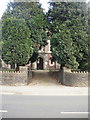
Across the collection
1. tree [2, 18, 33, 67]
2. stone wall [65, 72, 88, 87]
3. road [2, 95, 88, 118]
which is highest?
tree [2, 18, 33, 67]

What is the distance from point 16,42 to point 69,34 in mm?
4132

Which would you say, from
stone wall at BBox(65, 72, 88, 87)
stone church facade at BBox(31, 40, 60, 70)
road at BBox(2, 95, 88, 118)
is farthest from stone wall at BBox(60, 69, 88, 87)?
stone church facade at BBox(31, 40, 60, 70)

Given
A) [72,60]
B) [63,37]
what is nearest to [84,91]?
[72,60]

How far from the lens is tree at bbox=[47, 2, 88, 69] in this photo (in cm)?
1945

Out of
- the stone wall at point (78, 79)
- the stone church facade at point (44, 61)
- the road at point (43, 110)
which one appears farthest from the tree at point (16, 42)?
the stone church facade at point (44, 61)

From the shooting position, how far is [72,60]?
1936 centimetres

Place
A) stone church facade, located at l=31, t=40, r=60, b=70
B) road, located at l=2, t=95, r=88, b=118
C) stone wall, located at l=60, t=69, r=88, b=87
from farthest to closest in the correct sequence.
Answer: stone church facade, located at l=31, t=40, r=60, b=70 < stone wall, located at l=60, t=69, r=88, b=87 < road, located at l=2, t=95, r=88, b=118

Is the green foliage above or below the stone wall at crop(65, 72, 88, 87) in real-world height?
above

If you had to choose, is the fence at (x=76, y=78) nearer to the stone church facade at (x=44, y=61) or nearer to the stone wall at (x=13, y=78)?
the stone wall at (x=13, y=78)

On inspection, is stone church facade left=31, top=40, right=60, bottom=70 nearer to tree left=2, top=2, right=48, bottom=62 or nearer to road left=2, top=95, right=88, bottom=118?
tree left=2, top=2, right=48, bottom=62

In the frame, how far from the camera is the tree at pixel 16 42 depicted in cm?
1922

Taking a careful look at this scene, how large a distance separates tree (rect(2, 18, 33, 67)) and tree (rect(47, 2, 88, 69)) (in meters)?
2.19

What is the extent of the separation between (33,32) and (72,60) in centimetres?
400

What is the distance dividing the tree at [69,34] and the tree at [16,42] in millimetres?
2192
